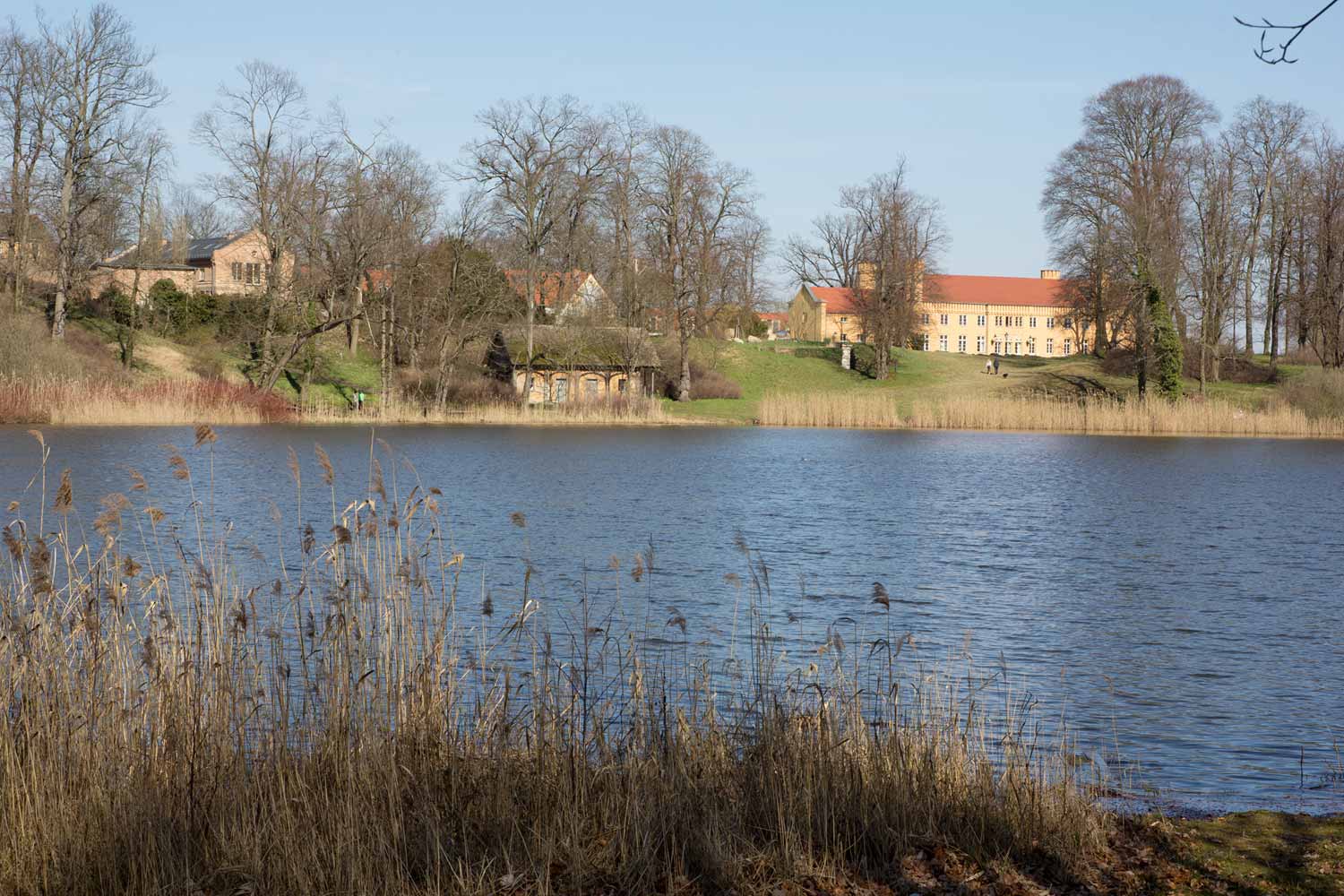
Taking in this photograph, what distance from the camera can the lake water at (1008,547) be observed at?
972 centimetres

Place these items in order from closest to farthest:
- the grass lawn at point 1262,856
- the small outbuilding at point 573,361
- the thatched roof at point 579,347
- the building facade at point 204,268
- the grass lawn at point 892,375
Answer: the grass lawn at point 1262,856 < the thatched roof at point 579,347 < the small outbuilding at point 573,361 < the building facade at point 204,268 < the grass lawn at point 892,375

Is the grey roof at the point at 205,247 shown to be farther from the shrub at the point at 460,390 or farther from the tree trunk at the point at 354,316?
the shrub at the point at 460,390

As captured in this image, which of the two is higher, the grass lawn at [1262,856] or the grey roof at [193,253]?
the grey roof at [193,253]

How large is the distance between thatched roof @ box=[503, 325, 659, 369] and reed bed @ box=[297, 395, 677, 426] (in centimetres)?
368

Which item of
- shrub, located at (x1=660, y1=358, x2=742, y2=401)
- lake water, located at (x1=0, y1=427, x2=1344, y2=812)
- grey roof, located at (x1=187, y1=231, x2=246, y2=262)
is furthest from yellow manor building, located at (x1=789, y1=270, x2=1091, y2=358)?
lake water, located at (x1=0, y1=427, x2=1344, y2=812)

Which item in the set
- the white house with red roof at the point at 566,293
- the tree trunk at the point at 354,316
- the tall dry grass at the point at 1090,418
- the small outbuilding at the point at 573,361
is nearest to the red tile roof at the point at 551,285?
the white house with red roof at the point at 566,293

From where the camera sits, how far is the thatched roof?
56.8 metres

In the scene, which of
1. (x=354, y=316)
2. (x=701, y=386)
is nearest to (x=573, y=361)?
(x=701, y=386)

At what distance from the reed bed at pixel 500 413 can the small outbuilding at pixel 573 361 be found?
234cm

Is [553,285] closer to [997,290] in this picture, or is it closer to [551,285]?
[551,285]

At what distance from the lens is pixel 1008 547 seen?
65.6 ft

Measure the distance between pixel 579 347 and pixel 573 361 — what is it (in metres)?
0.74

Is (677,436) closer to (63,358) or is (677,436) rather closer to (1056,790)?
(63,358)

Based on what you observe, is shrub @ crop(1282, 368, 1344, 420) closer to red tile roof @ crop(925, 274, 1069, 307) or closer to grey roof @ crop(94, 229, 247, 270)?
grey roof @ crop(94, 229, 247, 270)
